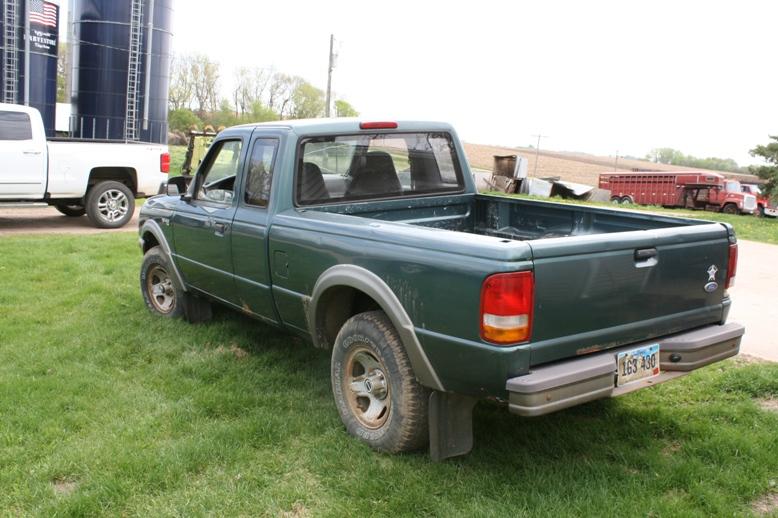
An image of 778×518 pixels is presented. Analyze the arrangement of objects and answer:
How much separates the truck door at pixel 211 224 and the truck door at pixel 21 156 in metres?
6.65

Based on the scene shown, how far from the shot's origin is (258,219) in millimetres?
4664

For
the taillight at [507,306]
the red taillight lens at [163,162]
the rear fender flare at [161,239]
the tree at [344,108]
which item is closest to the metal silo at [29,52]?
the red taillight lens at [163,162]

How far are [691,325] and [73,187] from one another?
10.4 meters

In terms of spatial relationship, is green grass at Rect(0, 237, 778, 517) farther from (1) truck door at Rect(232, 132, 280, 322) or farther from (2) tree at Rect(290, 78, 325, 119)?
(2) tree at Rect(290, 78, 325, 119)

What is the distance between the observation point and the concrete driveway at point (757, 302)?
602 cm

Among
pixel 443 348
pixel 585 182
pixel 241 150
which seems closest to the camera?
pixel 443 348

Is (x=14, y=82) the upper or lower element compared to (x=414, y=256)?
upper

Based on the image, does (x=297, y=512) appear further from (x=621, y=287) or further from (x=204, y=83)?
(x=204, y=83)

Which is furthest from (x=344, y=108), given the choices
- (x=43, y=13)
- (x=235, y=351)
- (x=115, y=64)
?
(x=235, y=351)

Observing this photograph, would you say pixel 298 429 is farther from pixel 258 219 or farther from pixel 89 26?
pixel 89 26

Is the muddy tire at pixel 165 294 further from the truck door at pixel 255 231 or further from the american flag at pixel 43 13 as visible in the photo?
the american flag at pixel 43 13

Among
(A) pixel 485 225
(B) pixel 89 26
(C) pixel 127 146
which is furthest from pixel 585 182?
(A) pixel 485 225

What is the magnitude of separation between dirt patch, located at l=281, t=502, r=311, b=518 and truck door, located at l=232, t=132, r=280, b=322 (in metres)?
1.57

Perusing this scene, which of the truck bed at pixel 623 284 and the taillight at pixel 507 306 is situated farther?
the truck bed at pixel 623 284
